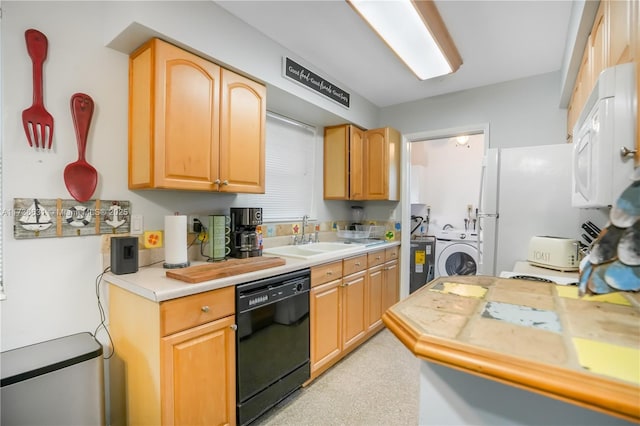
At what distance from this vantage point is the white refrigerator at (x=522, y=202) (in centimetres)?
212

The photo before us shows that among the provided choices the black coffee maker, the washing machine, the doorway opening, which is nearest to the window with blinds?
the black coffee maker

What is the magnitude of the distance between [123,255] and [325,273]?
1316 mm

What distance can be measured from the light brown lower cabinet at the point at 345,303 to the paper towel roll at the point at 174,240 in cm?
89

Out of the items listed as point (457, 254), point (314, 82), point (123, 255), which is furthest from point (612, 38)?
point (457, 254)

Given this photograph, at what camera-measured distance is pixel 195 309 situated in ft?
4.71

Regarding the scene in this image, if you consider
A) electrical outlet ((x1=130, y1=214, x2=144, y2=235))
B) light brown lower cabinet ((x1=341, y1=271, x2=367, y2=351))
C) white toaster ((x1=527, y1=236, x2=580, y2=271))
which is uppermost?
electrical outlet ((x1=130, y1=214, x2=144, y2=235))

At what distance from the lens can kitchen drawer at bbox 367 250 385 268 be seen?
9.57 feet

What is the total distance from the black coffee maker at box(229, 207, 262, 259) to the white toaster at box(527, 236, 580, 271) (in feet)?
6.41

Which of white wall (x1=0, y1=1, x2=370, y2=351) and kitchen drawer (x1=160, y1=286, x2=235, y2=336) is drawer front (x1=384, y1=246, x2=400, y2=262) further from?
white wall (x1=0, y1=1, x2=370, y2=351)

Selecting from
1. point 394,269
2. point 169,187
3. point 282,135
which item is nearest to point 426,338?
point 169,187

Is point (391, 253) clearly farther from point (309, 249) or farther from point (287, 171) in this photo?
point (287, 171)

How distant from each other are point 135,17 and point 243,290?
5.02 feet

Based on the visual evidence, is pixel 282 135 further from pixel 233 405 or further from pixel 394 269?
pixel 233 405

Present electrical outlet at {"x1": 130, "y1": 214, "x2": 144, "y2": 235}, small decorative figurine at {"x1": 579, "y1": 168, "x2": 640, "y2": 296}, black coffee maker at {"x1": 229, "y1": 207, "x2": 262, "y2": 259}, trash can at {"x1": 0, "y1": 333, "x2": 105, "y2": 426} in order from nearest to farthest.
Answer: small decorative figurine at {"x1": 579, "y1": 168, "x2": 640, "y2": 296}
trash can at {"x1": 0, "y1": 333, "x2": 105, "y2": 426}
electrical outlet at {"x1": 130, "y1": 214, "x2": 144, "y2": 235}
black coffee maker at {"x1": 229, "y1": 207, "x2": 262, "y2": 259}
